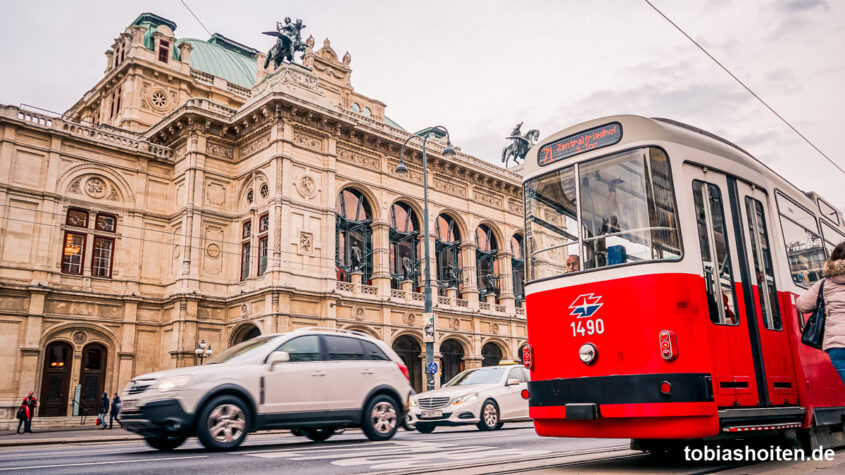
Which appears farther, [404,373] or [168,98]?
[168,98]

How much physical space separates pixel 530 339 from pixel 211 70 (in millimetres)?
36825

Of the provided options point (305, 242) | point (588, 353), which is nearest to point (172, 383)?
point (588, 353)

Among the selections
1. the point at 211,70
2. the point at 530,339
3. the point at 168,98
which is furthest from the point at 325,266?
the point at 530,339

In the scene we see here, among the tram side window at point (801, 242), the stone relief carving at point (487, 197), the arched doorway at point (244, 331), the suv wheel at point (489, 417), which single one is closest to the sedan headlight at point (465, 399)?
the suv wheel at point (489, 417)

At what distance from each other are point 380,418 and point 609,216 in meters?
5.51

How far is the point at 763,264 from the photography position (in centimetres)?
756

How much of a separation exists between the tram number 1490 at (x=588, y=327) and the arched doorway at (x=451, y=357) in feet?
87.2

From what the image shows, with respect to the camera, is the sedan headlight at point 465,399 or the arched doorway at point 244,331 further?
the arched doorway at point 244,331

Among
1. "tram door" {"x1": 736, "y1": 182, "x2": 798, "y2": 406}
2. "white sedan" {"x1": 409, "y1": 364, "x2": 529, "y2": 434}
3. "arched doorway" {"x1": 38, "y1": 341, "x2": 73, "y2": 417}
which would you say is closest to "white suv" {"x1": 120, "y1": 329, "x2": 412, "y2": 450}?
"white sedan" {"x1": 409, "y1": 364, "x2": 529, "y2": 434}

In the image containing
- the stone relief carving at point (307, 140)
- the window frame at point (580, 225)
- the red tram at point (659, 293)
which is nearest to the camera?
the red tram at point (659, 293)

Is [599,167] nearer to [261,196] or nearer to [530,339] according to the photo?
[530,339]

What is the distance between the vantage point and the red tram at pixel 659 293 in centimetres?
627

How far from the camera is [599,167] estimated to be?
713 cm

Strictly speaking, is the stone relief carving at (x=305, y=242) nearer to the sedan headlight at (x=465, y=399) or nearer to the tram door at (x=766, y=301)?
the sedan headlight at (x=465, y=399)
